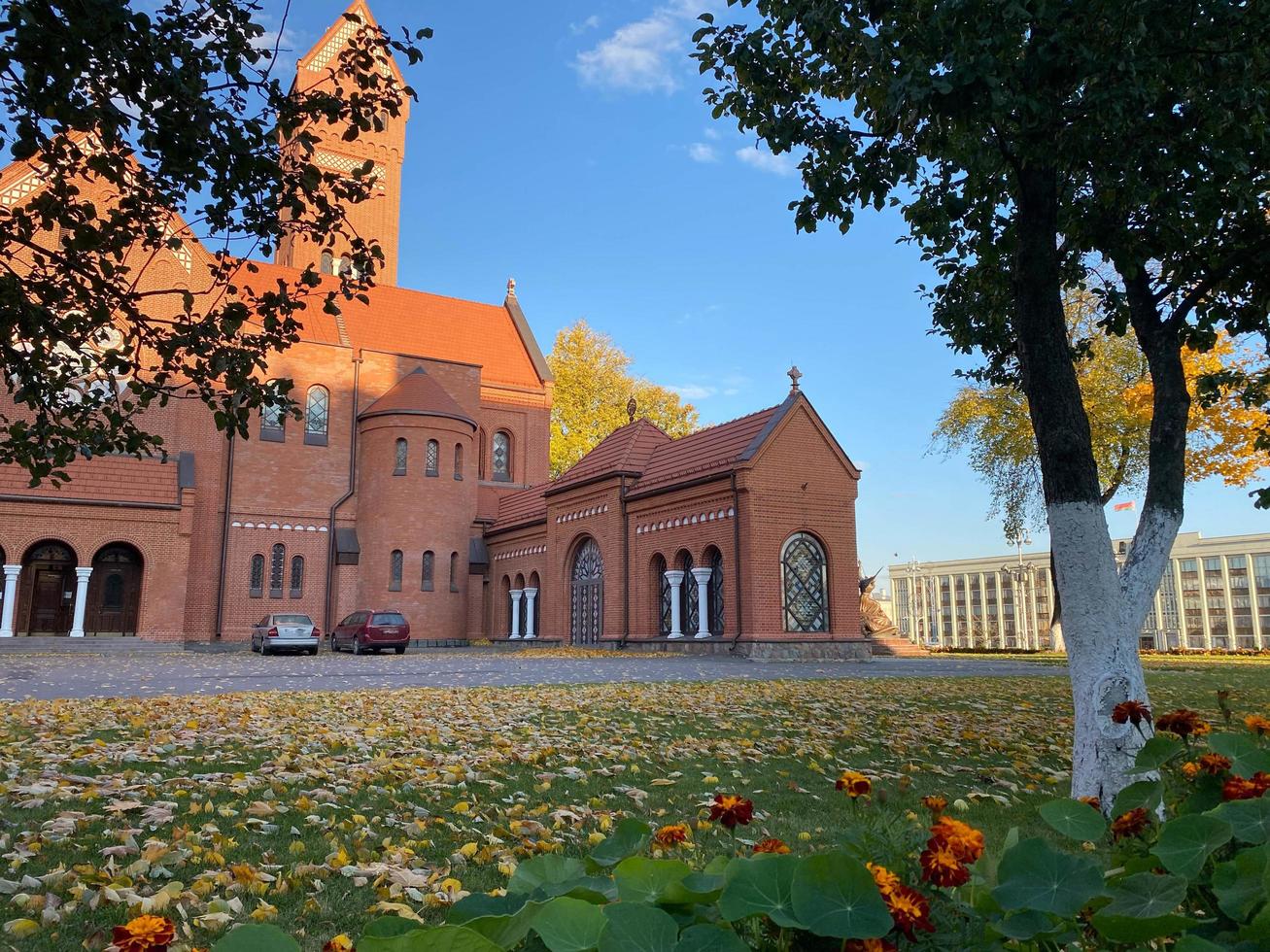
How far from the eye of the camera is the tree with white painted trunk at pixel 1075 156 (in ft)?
18.9

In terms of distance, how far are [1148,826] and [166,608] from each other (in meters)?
33.9

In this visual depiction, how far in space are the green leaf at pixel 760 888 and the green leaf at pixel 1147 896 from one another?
56cm

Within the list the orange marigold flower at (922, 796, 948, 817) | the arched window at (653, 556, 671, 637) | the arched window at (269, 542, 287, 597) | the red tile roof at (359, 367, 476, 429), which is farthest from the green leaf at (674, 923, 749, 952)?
the arched window at (269, 542, 287, 597)

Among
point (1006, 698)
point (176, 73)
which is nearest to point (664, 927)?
point (176, 73)

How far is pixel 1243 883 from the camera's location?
162 centimetres

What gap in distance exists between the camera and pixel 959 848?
1.67m

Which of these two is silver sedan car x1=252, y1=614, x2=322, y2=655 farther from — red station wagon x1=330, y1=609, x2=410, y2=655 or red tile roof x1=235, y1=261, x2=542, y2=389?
red tile roof x1=235, y1=261, x2=542, y2=389

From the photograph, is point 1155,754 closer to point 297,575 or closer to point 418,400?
point 418,400

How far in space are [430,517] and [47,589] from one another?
1365 centimetres

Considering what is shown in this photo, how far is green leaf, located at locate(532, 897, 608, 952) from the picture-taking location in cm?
139

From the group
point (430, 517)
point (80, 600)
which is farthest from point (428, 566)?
point (80, 600)

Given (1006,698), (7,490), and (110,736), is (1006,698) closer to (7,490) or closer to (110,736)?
(110,736)

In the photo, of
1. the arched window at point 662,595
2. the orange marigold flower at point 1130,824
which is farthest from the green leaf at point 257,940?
the arched window at point 662,595

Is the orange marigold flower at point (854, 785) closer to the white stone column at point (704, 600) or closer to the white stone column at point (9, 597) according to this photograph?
the white stone column at point (704, 600)
